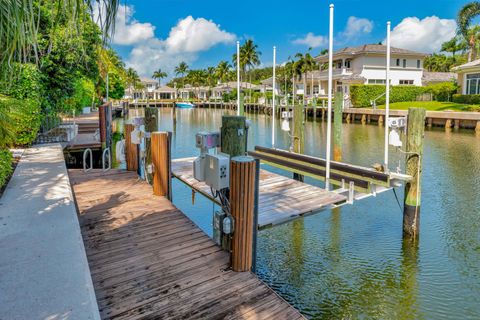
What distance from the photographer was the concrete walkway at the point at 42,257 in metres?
2.88

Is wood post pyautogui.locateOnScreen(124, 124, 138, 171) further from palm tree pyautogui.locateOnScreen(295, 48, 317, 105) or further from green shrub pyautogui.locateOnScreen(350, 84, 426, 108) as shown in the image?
palm tree pyautogui.locateOnScreen(295, 48, 317, 105)

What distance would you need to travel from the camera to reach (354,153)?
1730 cm

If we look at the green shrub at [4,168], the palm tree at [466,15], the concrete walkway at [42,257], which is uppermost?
the palm tree at [466,15]

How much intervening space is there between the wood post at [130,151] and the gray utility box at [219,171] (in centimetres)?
524

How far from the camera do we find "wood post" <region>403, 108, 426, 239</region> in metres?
7.31

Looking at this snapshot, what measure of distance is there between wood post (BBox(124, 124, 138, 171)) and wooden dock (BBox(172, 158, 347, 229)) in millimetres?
1369

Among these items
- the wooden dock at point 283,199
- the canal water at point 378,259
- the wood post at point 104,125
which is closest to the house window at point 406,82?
the canal water at point 378,259

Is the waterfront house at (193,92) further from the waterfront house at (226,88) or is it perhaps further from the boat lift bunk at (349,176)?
the boat lift bunk at (349,176)

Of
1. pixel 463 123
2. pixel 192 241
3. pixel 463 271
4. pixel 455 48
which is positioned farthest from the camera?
pixel 455 48

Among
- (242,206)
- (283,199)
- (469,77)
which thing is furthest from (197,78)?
(242,206)

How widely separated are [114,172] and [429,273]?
24.0 feet

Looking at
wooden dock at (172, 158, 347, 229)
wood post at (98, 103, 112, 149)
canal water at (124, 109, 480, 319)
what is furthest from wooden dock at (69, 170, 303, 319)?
wood post at (98, 103, 112, 149)

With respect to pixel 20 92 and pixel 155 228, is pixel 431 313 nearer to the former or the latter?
pixel 155 228

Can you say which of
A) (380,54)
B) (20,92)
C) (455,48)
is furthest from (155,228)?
(455,48)
